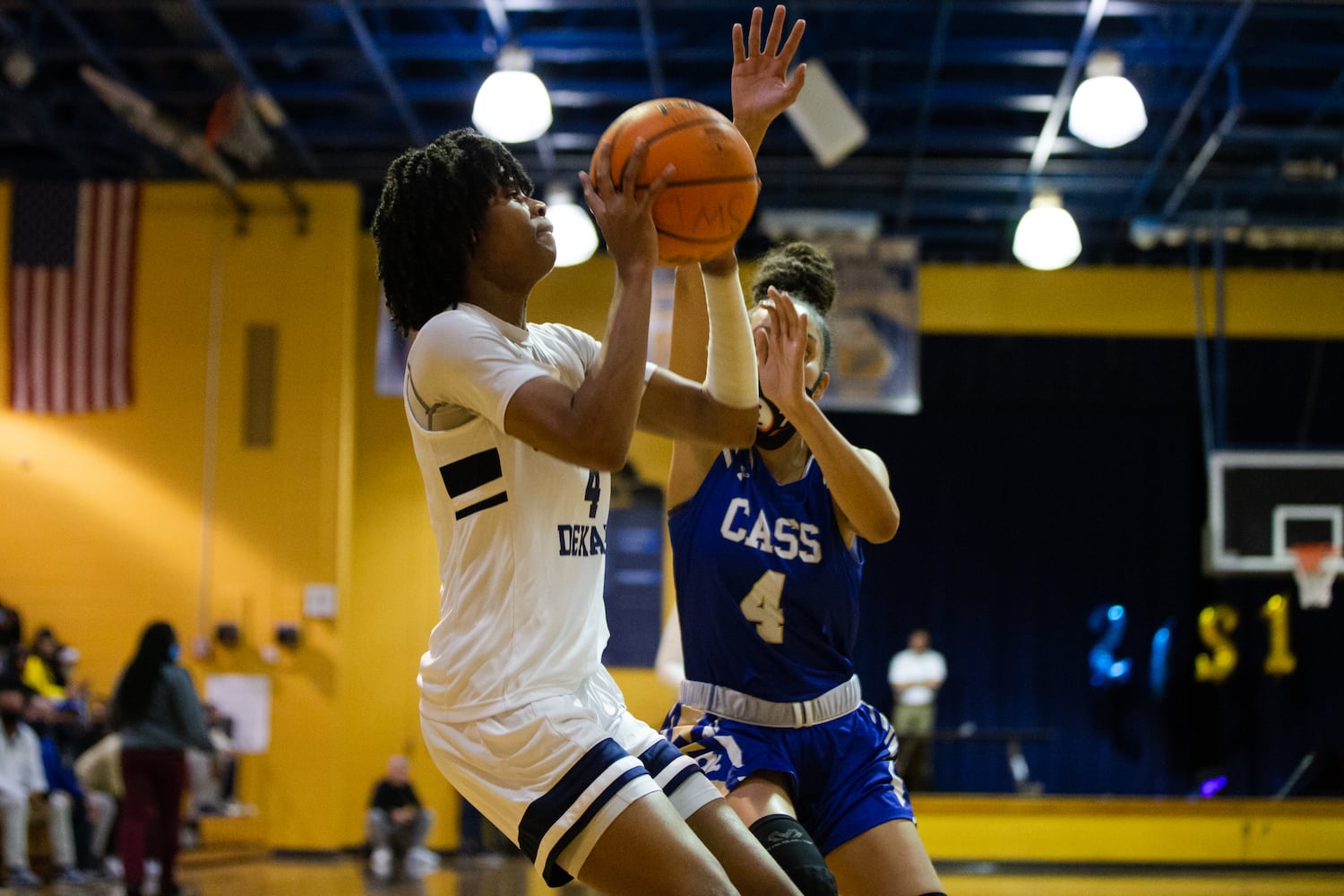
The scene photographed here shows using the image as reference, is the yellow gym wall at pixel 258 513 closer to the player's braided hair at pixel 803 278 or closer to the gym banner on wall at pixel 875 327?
the gym banner on wall at pixel 875 327

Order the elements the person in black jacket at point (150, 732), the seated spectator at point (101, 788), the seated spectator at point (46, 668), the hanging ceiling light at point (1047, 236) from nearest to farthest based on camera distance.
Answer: the person in black jacket at point (150, 732)
the seated spectator at point (101, 788)
the seated spectator at point (46, 668)
the hanging ceiling light at point (1047, 236)

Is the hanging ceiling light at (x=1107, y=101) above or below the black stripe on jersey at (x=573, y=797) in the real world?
above

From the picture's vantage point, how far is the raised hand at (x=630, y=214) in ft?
7.37

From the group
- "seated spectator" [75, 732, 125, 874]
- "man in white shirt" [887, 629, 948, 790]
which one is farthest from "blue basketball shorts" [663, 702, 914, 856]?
"man in white shirt" [887, 629, 948, 790]

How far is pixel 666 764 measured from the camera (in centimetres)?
244

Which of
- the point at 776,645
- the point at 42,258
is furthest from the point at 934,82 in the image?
the point at 776,645

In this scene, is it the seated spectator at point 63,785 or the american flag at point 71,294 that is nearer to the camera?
the seated spectator at point 63,785

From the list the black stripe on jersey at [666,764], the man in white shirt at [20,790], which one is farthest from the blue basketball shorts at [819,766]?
the man in white shirt at [20,790]

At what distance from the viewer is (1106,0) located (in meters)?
9.18

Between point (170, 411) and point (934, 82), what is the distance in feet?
23.1

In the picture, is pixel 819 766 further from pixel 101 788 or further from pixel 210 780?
pixel 210 780

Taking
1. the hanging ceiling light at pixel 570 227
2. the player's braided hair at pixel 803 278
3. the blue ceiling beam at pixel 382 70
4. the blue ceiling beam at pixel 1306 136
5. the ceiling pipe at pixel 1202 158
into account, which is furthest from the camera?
the hanging ceiling light at pixel 570 227

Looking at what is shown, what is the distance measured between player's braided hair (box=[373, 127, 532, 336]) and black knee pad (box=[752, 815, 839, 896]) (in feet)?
3.93

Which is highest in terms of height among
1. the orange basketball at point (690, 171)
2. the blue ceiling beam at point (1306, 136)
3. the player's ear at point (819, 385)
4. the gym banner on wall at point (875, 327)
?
the blue ceiling beam at point (1306, 136)
